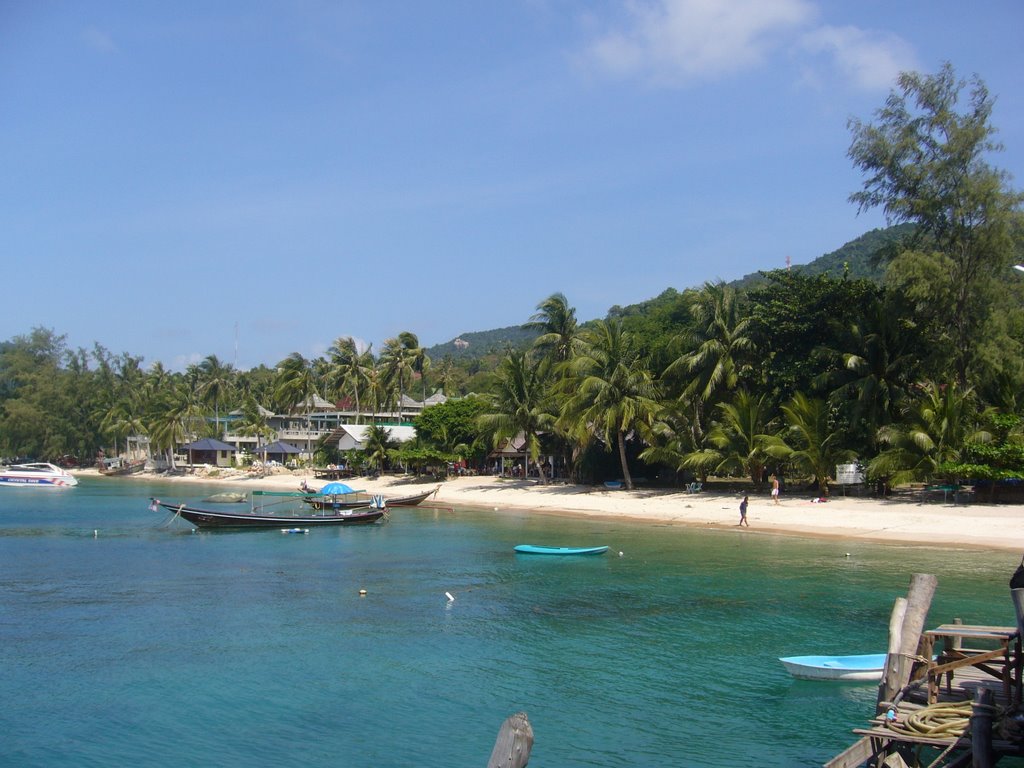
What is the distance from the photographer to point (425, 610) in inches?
907

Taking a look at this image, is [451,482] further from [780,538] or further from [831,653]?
[831,653]

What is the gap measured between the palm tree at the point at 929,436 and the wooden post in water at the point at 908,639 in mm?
27834

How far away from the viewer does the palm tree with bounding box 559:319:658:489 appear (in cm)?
4666

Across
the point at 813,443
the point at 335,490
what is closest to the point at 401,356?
the point at 335,490

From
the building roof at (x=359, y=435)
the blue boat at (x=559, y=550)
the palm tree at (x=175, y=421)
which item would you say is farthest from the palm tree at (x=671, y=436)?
the palm tree at (x=175, y=421)

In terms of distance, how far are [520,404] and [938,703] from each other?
43439mm

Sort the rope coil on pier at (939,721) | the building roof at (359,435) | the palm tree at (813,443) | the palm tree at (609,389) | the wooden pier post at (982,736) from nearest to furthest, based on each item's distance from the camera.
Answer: the wooden pier post at (982,736), the rope coil on pier at (939,721), the palm tree at (813,443), the palm tree at (609,389), the building roof at (359,435)

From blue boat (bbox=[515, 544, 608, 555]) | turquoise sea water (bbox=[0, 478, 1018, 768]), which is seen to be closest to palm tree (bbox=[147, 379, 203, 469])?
turquoise sea water (bbox=[0, 478, 1018, 768])

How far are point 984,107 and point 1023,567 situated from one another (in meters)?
34.8

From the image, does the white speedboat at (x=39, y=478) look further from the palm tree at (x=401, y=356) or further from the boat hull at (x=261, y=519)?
the boat hull at (x=261, y=519)

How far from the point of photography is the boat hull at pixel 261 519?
132 feet

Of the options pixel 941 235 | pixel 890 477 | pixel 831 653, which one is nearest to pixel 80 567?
pixel 831 653

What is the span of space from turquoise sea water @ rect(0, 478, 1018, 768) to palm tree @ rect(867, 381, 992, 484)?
6913 millimetres

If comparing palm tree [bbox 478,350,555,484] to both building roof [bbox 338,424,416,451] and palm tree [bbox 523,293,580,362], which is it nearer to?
palm tree [bbox 523,293,580,362]
